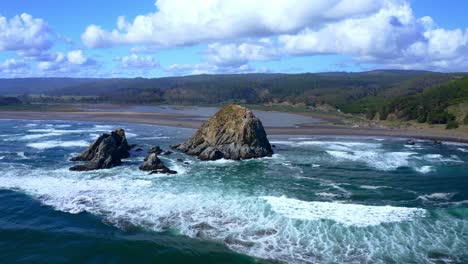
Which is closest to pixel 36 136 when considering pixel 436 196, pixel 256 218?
pixel 256 218

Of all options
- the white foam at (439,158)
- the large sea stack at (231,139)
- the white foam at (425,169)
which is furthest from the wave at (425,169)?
the large sea stack at (231,139)

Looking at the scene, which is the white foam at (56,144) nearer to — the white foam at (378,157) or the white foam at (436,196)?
the white foam at (378,157)

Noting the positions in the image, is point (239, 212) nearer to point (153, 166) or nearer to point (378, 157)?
point (153, 166)

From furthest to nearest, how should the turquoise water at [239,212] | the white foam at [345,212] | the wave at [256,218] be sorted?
the white foam at [345,212]
the wave at [256,218]
the turquoise water at [239,212]

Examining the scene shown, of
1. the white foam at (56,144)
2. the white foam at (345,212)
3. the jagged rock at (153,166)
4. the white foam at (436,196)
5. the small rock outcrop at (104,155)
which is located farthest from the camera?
the white foam at (56,144)

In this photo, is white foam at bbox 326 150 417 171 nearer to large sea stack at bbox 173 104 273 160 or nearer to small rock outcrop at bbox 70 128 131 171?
large sea stack at bbox 173 104 273 160

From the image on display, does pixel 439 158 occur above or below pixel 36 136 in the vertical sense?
below
